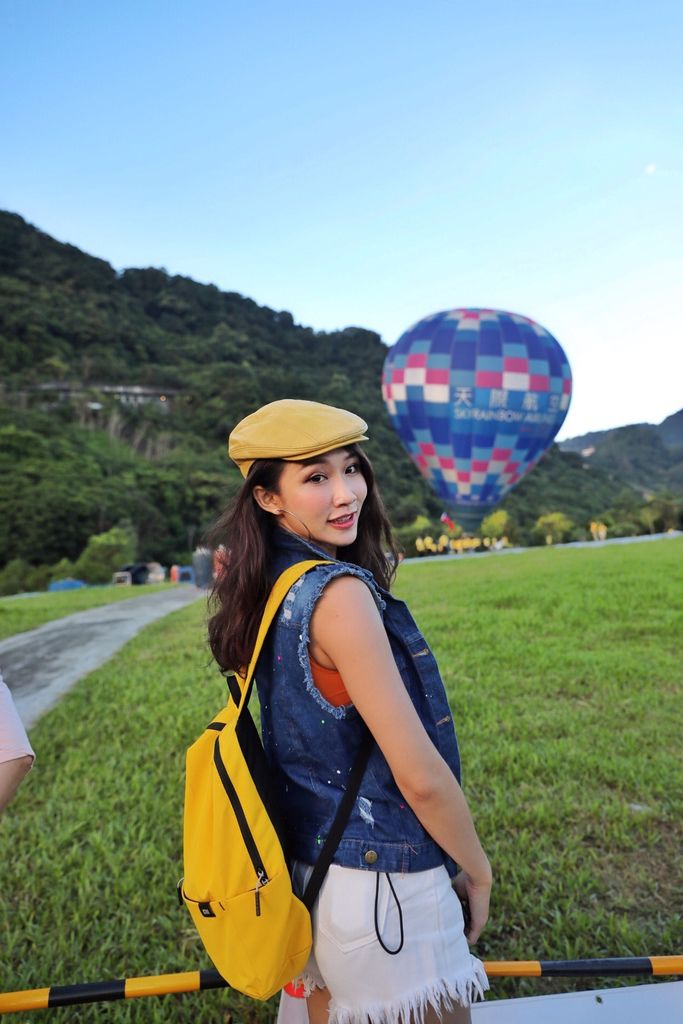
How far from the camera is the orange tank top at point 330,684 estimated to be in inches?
38.4

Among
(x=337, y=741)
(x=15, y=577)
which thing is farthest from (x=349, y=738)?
(x=15, y=577)

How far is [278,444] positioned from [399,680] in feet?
1.18

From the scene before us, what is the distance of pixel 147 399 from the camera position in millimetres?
46594

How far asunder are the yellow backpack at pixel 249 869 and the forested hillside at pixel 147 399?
21011 millimetres

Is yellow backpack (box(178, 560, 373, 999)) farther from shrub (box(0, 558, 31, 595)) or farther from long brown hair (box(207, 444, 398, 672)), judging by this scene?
shrub (box(0, 558, 31, 595))

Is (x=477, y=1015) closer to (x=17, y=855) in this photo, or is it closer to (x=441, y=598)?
(x=17, y=855)

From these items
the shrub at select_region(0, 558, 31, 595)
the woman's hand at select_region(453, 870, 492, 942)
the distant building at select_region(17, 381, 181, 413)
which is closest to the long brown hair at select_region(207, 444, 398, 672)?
the woman's hand at select_region(453, 870, 492, 942)

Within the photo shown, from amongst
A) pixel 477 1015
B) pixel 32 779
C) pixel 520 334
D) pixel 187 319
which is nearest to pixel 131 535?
pixel 520 334

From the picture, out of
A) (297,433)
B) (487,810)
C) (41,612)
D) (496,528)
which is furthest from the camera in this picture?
(496,528)

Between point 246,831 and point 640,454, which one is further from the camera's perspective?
point 640,454

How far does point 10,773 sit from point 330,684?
41cm

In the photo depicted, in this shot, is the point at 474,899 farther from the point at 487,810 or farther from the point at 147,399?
the point at 147,399

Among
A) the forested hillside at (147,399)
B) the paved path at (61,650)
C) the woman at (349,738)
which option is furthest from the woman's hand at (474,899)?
the forested hillside at (147,399)

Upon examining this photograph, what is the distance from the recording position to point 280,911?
94 centimetres
